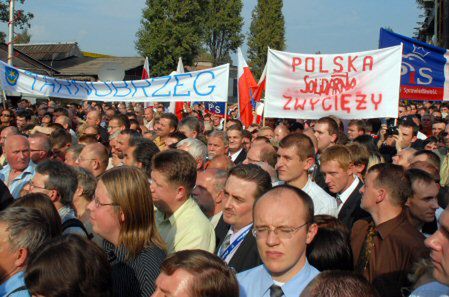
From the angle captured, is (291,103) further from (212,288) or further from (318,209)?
(212,288)

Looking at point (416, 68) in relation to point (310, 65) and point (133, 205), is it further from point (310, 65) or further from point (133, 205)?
point (133, 205)

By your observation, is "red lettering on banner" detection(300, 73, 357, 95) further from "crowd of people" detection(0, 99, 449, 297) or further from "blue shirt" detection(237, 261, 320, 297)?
"blue shirt" detection(237, 261, 320, 297)

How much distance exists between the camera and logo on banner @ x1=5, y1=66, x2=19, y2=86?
37.9ft

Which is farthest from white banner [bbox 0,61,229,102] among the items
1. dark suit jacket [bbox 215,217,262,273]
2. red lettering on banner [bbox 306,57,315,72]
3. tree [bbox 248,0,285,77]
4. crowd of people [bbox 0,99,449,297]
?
tree [bbox 248,0,285,77]

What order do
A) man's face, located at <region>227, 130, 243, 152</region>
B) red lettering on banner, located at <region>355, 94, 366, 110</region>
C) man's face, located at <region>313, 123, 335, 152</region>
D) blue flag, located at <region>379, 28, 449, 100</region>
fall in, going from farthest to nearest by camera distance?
blue flag, located at <region>379, 28, 449, 100</region>, red lettering on banner, located at <region>355, 94, 366, 110</region>, man's face, located at <region>227, 130, 243, 152</region>, man's face, located at <region>313, 123, 335, 152</region>

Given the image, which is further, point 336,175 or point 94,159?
point 94,159

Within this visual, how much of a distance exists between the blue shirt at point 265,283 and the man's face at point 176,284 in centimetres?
55

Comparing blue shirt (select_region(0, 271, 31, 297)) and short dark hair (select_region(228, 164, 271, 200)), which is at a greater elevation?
short dark hair (select_region(228, 164, 271, 200))

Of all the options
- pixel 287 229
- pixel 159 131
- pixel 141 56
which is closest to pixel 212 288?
pixel 287 229

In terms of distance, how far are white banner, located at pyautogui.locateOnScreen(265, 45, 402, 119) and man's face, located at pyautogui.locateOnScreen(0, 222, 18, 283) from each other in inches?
248

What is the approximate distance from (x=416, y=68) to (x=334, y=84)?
2.11 m

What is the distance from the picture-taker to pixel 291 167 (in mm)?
4871

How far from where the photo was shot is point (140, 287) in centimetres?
279

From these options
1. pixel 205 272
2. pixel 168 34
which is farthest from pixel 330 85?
pixel 168 34
